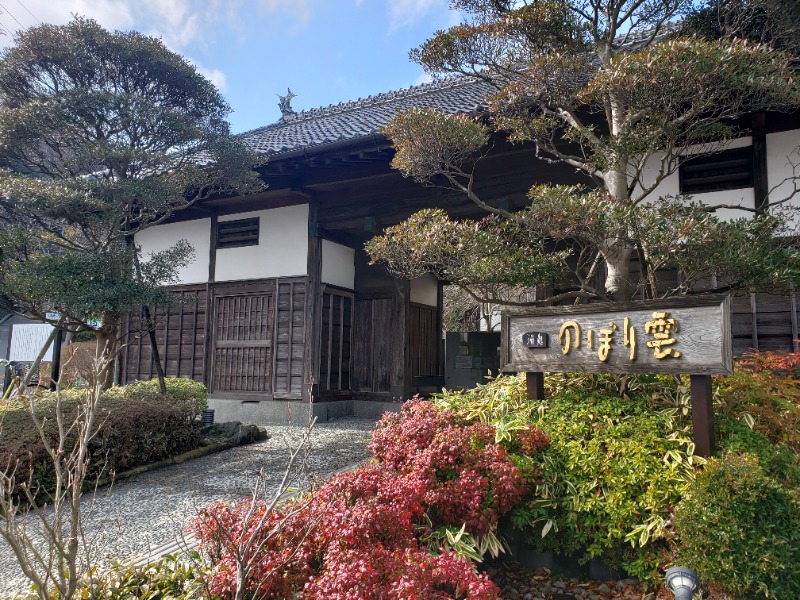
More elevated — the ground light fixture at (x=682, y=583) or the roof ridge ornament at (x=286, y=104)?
the roof ridge ornament at (x=286, y=104)

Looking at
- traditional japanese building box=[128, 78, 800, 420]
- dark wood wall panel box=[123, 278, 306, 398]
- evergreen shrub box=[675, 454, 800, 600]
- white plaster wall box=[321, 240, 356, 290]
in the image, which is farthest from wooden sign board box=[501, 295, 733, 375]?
white plaster wall box=[321, 240, 356, 290]

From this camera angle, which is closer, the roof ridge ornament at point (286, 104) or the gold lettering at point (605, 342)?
the gold lettering at point (605, 342)

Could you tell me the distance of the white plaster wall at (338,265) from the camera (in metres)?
9.48

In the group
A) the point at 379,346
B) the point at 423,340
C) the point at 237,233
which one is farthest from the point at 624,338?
the point at 237,233

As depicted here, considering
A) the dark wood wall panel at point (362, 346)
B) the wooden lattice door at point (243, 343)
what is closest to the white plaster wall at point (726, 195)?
the dark wood wall panel at point (362, 346)

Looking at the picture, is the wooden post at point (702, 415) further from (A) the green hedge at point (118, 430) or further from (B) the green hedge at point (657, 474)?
(A) the green hedge at point (118, 430)

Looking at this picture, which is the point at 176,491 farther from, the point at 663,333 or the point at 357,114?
the point at 357,114

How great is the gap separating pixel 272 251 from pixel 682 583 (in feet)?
27.5

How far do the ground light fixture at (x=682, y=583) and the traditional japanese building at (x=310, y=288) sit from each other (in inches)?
229

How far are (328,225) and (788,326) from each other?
6.61 metres

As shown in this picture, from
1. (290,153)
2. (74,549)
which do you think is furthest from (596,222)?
(290,153)

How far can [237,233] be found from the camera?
10.0 meters

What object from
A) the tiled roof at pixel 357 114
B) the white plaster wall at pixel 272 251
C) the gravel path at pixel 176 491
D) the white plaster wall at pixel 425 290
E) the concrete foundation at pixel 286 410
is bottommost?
the gravel path at pixel 176 491

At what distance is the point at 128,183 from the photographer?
6.82 meters
